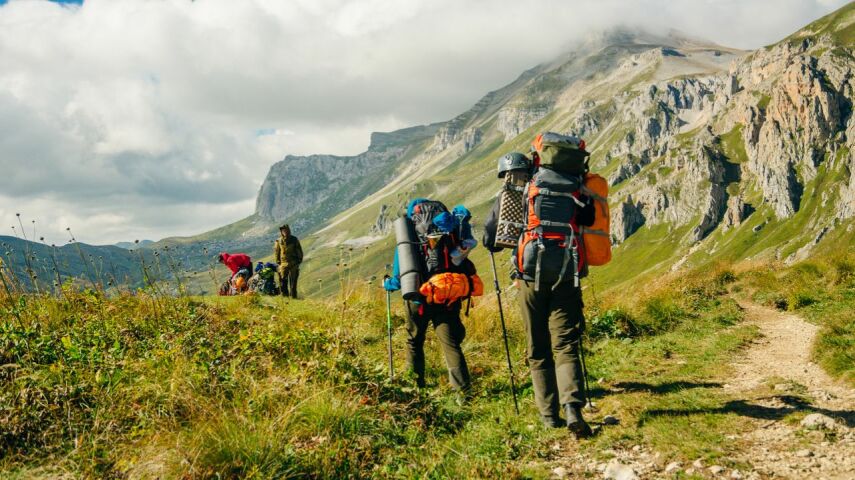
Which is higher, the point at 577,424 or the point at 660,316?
the point at 577,424

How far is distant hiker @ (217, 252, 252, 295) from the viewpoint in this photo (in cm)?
1903

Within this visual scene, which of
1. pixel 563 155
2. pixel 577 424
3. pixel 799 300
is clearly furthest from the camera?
pixel 799 300

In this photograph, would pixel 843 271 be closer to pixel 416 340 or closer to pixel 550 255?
pixel 550 255

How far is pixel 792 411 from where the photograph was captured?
5516mm

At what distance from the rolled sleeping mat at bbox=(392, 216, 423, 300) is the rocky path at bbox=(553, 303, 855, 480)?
278 centimetres

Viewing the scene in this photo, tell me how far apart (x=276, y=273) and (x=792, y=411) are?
655 inches

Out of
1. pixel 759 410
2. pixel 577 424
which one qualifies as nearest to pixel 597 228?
pixel 577 424

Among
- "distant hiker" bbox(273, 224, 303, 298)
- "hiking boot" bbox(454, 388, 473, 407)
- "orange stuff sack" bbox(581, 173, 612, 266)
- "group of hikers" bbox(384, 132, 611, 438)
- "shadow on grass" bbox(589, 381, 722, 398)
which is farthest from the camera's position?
"distant hiker" bbox(273, 224, 303, 298)

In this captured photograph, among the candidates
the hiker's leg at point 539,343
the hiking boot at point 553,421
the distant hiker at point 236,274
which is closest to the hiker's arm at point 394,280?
the hiker's leg at point 539,343

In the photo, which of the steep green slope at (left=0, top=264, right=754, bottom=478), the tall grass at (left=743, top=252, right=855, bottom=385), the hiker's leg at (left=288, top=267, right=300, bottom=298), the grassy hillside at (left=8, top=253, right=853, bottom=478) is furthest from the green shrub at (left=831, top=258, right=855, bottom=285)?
the hiker's leg at (left=288, top=267, right=300, bottom=298)

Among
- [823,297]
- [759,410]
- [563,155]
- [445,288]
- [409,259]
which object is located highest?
[563,155]

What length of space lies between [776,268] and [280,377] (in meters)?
15.7

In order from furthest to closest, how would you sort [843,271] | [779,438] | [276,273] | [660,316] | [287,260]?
[276,273] → [287,260] → [843,271] → [660,316] → [779,438]

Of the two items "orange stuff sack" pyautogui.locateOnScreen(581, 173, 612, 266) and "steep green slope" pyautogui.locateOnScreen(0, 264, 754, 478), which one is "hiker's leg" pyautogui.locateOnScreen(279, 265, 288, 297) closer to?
"steep green slope" pyautogui.locateOnScreen(0, 264, 754, 478)
